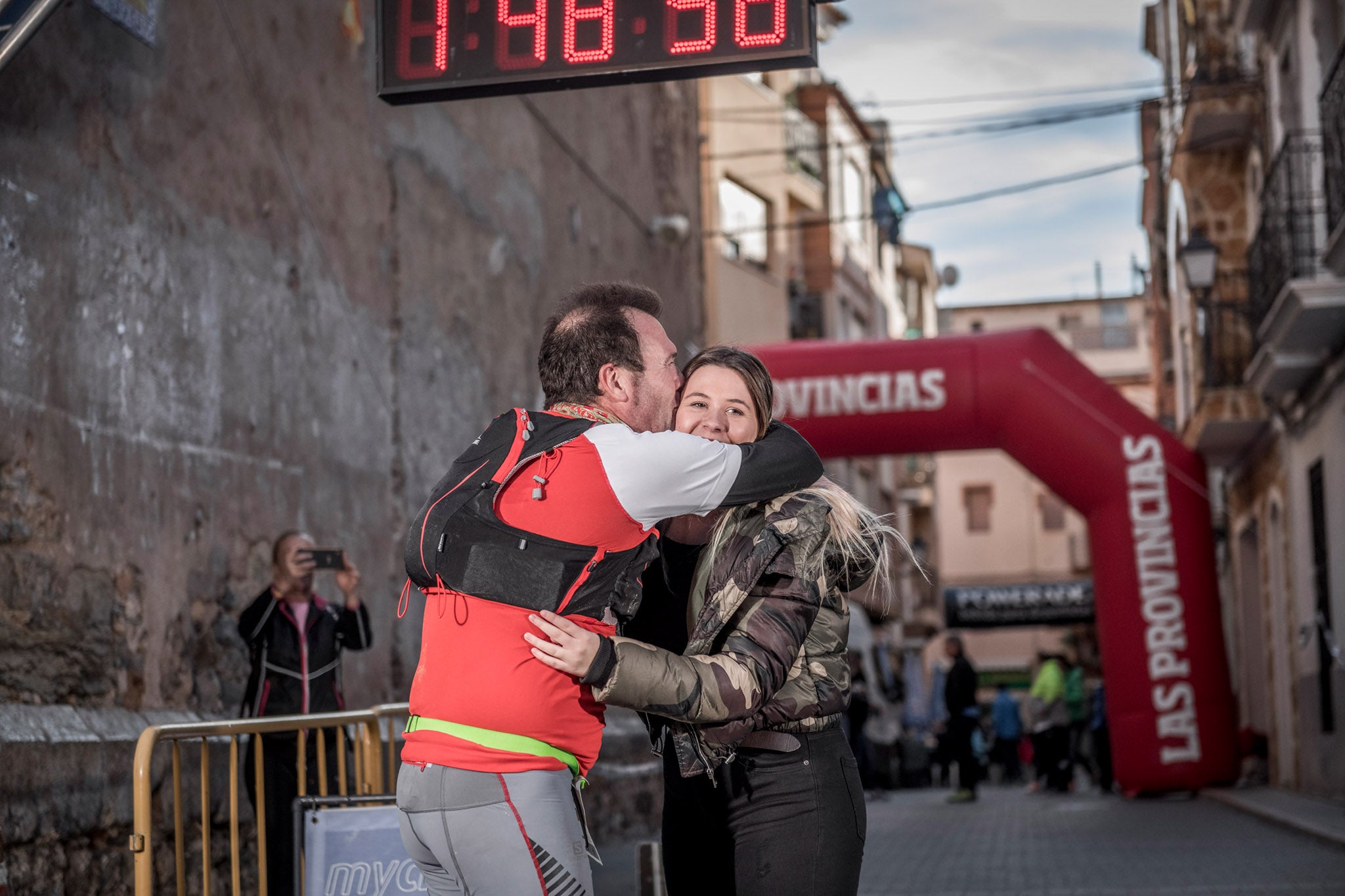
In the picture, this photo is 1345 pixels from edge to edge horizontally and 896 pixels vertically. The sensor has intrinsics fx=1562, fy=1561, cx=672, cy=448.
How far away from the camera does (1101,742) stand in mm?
19328

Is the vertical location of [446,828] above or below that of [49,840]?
above

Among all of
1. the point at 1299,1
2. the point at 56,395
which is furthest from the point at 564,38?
the point at 1299,1

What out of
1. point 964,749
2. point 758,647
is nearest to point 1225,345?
point 964,749

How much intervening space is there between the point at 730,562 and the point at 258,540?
551 cm

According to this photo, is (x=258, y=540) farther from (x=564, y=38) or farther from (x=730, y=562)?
(x=730, y=562)

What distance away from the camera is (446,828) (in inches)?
104

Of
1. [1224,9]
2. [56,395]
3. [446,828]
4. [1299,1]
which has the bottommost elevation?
[446,828]

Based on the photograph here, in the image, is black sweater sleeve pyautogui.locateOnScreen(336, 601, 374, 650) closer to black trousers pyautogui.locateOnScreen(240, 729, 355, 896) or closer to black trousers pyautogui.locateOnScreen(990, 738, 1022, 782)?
black trousers pyautogui.locateOnScreen(240, 729, 355, 896)

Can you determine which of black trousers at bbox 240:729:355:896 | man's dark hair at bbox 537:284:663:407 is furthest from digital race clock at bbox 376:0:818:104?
man's dark hair at bbox 537:284:663:407

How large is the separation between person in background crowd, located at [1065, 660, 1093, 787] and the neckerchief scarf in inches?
680

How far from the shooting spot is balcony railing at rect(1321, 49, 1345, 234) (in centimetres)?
1212

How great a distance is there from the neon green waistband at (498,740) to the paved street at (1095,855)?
18.0ft

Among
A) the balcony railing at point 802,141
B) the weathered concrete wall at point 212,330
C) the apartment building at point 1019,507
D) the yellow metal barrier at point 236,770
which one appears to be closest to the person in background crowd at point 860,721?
the weathered concrete wall at point 212,330

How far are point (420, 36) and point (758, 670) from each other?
3.67 metres
